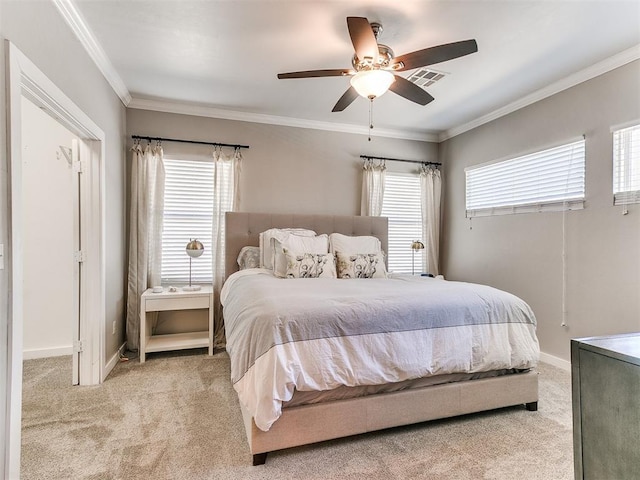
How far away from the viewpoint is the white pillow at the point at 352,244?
11.8ft

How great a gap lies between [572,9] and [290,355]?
9.17 feet

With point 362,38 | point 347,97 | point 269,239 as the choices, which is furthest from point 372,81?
point 269,239

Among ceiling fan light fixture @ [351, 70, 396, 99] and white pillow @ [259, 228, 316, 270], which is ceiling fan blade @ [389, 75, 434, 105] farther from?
white pillow @ [259, 228, 316, 270]

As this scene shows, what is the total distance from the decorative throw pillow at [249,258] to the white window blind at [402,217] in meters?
1.91

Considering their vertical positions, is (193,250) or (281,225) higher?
(281,225)

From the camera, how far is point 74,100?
2.22 metres

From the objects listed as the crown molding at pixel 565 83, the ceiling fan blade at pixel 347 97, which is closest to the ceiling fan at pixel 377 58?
the ceiling fan blade at pixel 347 97

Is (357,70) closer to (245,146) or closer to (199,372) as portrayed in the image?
(245,146)

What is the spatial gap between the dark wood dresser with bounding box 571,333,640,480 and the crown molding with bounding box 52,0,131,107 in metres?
3.22

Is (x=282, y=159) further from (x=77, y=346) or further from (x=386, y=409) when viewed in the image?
(x=386, y=409)

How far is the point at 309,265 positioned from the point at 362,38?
192 centimetres

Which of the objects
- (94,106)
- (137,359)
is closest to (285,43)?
(94,106)

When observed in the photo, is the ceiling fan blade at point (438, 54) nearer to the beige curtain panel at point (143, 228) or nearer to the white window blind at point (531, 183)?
the white window blind at point (531, 183)

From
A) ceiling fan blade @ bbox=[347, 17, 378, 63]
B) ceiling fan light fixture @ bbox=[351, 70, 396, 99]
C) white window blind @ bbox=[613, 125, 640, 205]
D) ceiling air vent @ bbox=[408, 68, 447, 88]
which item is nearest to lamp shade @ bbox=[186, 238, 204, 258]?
ceiling fan light fixture @ bbox=[351, 70, 396, 99]
